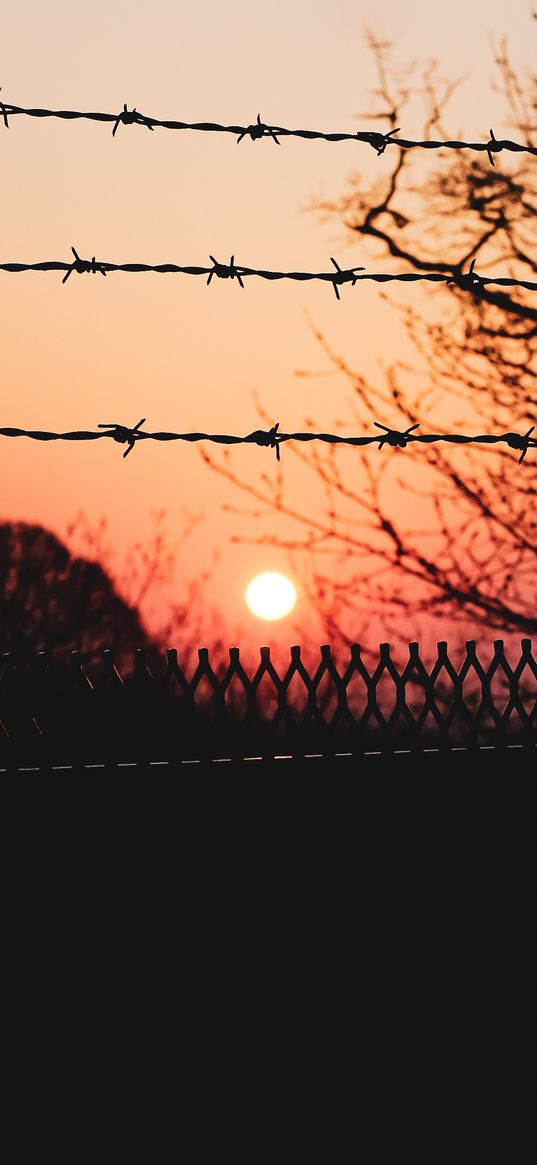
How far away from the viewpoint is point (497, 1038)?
373cm

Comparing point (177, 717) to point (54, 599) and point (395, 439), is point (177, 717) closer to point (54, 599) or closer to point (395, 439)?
point (395, 439)

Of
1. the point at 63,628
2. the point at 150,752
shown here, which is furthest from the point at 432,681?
the point at 63,628

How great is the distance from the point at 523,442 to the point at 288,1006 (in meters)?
1.89

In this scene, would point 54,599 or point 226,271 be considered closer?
point 226,271

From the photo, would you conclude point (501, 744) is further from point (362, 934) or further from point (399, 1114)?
point (399, 1114)

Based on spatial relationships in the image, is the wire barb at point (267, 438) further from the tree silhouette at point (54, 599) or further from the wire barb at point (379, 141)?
the tree silhouette at point (54, 599)

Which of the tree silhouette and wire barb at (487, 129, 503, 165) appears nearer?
wire barb at (487, 129, 503, 165)

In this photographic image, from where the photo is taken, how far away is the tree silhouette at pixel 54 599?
23750mm

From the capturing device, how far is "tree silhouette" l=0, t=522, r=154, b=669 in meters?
Answer: 23.8

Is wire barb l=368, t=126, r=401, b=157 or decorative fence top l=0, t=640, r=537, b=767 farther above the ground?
wire barb l=368, t=126, r=401, b=157

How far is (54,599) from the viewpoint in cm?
2397

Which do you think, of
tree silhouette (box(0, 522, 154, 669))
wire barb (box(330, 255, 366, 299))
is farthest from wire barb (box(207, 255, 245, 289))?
tree silhouette (box(0, 522, 154, 669))

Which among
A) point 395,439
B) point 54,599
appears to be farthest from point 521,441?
point 54,599

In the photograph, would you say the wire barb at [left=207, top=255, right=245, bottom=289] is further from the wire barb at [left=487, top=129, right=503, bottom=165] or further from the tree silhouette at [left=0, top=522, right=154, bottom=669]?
the tree silhouette at [left=0, top=522, right=154, bottom=669]
